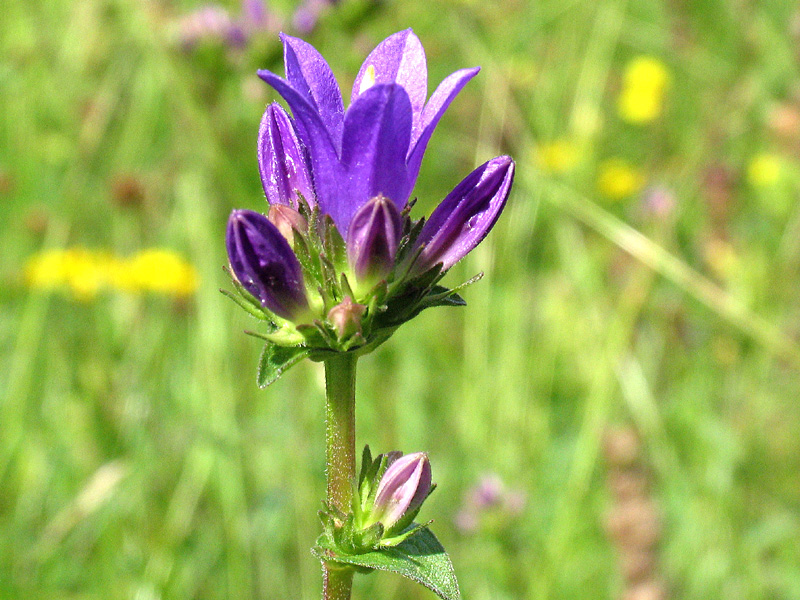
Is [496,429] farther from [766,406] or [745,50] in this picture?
[745,50]

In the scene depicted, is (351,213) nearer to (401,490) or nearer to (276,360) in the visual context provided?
(276,360)

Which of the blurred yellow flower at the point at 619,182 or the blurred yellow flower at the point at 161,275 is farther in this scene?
the blurred yellow flower at the point at 619,182

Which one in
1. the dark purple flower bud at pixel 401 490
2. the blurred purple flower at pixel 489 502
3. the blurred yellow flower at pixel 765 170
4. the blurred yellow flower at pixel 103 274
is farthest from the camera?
the blurred yellow flower at pixel 765 170

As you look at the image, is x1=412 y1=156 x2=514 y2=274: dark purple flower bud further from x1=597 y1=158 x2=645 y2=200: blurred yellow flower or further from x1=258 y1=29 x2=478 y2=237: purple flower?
x1=597 y1=158 x2=645 y2=200: blurred yellow flower

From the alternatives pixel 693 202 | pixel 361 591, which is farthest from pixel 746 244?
pixel 361 591

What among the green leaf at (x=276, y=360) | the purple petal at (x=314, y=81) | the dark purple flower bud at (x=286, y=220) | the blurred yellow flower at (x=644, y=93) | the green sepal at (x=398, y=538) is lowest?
the green sepal at (x=398, y=538)

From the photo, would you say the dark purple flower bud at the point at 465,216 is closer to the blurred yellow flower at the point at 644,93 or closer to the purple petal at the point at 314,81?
the purple petal at the point at 314,81

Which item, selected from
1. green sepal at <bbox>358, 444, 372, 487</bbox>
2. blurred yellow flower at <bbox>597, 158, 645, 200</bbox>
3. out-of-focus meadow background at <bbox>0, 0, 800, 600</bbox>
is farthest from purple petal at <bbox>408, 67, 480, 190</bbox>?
blurred yellow flower at <bbox>597, 158, 645, 200</bbox>

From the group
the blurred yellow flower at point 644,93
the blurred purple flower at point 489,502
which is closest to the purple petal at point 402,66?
the blurred purple flower at point 489,502
